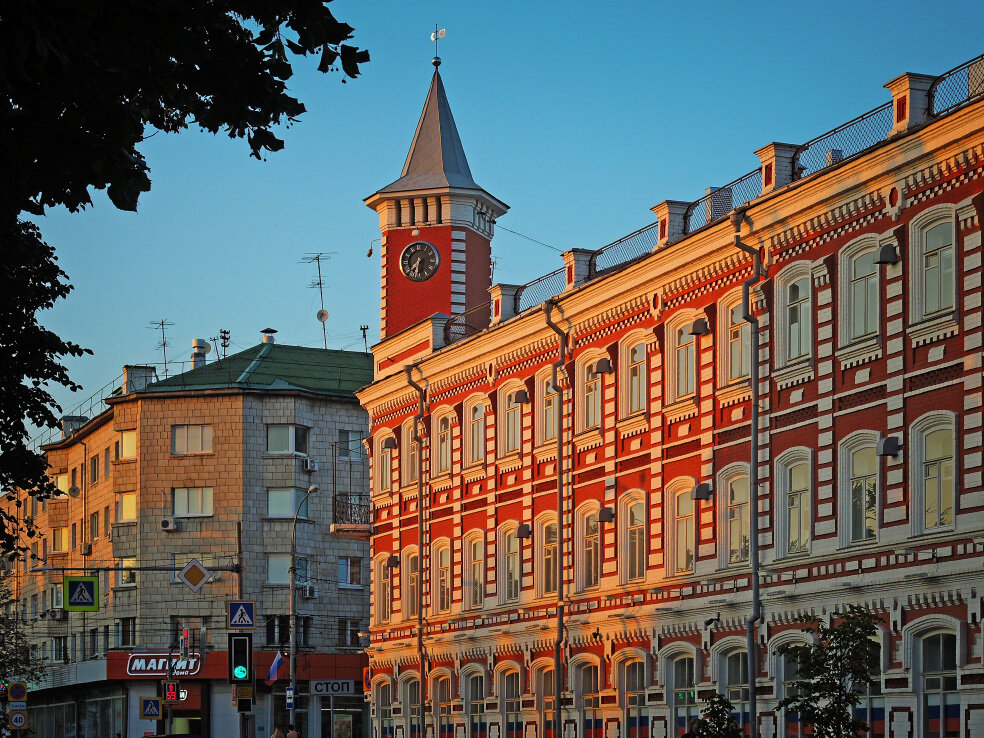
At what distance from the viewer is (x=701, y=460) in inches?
1437

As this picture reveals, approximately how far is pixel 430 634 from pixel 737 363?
56.4 feet

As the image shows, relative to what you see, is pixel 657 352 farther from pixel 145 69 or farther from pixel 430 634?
pixel 145 69

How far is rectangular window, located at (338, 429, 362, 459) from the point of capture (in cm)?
7175

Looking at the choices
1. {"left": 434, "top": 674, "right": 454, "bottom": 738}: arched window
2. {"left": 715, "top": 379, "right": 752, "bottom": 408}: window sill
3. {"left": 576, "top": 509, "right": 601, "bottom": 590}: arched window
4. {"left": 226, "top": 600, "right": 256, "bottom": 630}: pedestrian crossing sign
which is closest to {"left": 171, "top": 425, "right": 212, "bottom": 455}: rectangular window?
{"left": 434, "top": 674, "right": 454, "bottom": 738}: arched window

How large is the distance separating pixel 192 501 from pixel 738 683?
3887 centimetres

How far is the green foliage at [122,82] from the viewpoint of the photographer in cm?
1055

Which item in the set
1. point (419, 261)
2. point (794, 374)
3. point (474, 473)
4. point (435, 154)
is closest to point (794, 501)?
point (794, 374)

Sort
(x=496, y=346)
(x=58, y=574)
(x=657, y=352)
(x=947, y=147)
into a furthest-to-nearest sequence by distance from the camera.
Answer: (x=58, y=574) → (x=496, y=346) → (x=657, y=352) → (x=947, y=147)

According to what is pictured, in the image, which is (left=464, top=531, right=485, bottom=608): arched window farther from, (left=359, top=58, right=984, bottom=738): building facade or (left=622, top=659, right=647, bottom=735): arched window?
(left=622, top=659, right=647, bottom=735): arched window

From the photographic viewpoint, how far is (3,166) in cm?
A: 1152

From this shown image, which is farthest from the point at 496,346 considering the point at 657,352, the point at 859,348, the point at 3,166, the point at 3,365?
the point at 3,166

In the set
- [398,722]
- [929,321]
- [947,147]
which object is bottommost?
[398,722]

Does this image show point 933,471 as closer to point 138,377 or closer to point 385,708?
point 385,708

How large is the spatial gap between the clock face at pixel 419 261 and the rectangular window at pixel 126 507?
20945mm
